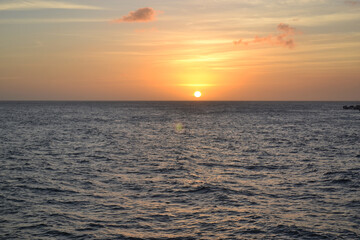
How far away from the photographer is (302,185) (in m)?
25.7

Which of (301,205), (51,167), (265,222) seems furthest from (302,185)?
(51,167)

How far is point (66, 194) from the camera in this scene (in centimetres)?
2298

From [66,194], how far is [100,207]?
406cm

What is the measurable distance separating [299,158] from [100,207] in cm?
2600

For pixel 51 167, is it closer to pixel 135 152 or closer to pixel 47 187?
pixel 47 187

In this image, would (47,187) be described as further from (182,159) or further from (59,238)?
(182,159)

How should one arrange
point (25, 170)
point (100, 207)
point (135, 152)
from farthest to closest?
point (135, 152)
point (25, 170)
point (100, 207)

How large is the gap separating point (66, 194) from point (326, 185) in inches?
731

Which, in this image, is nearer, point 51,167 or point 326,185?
point 326,185

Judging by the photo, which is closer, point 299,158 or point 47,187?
point 47,187

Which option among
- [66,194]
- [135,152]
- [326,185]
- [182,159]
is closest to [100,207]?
[66,194]

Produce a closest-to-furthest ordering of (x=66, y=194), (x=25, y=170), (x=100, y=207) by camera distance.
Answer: (x=100, y=207) < (x=66, y=194) < (x=25, y=170)

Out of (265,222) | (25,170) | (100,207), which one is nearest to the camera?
(265,222)

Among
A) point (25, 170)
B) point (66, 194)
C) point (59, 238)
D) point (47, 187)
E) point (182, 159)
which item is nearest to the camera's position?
point (59, 238)
